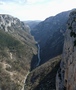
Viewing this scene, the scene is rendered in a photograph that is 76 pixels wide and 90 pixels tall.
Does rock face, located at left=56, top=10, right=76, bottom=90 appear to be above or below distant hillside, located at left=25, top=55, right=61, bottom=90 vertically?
above

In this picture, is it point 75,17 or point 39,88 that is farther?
point 39,88

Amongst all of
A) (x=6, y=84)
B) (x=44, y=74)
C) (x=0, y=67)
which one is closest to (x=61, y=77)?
(x=44, y=74)

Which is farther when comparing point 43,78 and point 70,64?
point 43,78

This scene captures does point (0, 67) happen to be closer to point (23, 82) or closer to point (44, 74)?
point (23, 82)

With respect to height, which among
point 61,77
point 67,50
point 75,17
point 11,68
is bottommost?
point 11,68

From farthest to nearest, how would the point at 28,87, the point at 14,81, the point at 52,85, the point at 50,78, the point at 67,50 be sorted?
the point at 14,81 → the point at 28,87 → the point at 50,78 → the point at 52,85 → the point at 67,50

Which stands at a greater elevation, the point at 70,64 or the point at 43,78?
the point at 70,64

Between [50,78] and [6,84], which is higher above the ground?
[50,78]

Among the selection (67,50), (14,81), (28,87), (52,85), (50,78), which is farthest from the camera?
(14,81)

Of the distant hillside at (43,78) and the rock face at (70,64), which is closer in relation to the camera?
the rock face at (70,64)

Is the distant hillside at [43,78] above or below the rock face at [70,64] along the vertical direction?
below

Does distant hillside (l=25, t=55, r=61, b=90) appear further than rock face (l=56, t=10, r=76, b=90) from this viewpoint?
Yes
